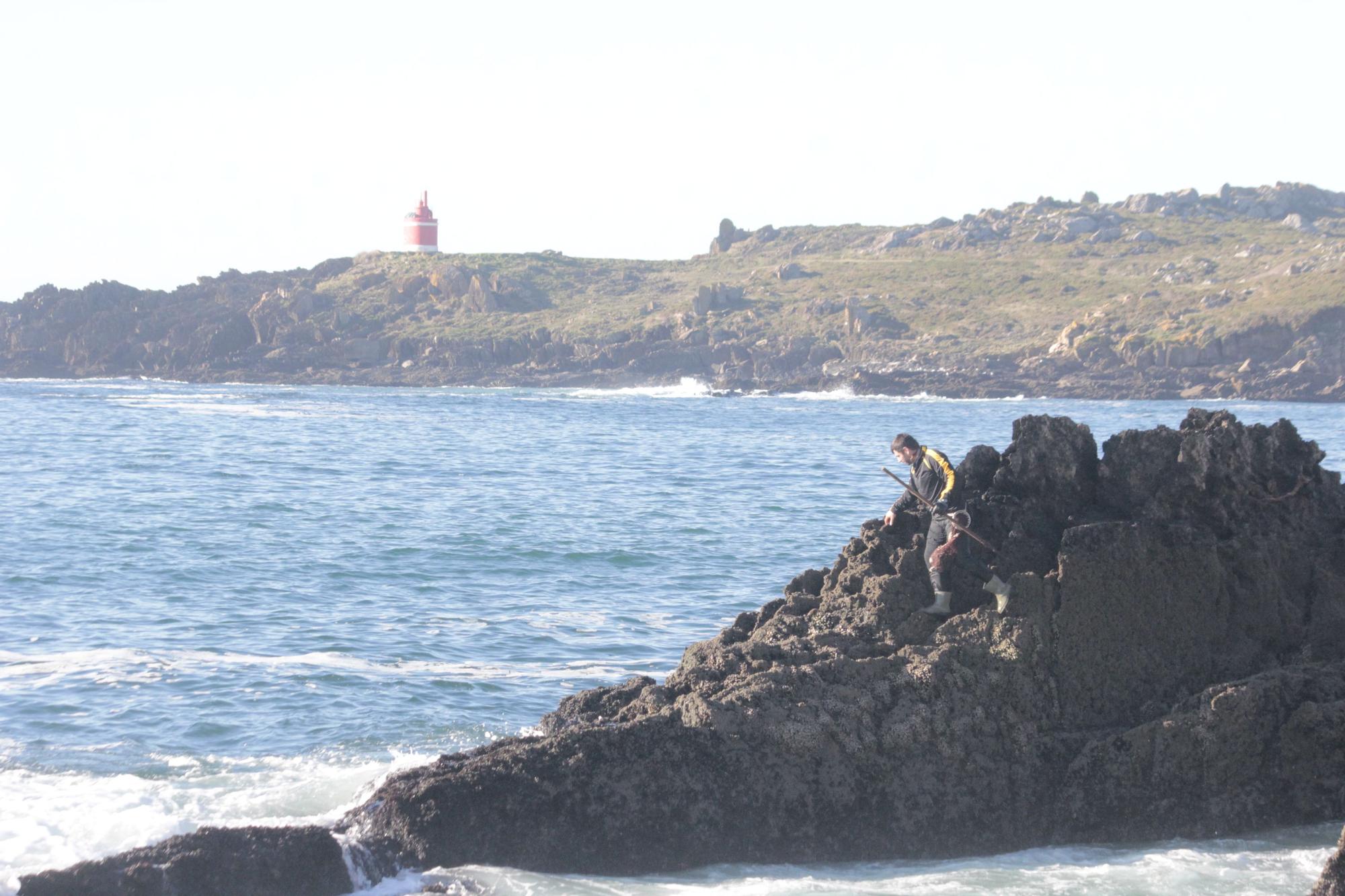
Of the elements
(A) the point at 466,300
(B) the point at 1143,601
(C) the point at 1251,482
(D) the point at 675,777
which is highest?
(A) the point at 466,300

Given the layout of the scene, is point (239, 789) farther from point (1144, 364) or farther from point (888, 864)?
point (1144, 364)

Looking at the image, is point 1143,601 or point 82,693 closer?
point 1143,601

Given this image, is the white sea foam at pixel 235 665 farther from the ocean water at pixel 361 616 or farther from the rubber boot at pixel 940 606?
the rubber boot at pixel 940 606

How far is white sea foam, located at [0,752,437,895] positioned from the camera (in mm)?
9602

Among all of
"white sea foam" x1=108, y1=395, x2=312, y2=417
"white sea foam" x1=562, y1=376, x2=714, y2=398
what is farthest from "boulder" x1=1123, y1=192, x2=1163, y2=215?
"white sea foam" x1=108, y1=395, x2=312, y2=417

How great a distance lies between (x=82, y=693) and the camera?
1338 centimetres

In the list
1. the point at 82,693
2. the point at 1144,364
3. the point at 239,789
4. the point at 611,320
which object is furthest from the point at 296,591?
the point at 611,320

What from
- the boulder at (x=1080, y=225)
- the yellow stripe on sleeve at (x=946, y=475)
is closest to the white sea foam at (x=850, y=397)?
the boulder at (x=1080, y=225)

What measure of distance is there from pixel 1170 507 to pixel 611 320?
399ft

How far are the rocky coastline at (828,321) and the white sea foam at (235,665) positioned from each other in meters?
77.2

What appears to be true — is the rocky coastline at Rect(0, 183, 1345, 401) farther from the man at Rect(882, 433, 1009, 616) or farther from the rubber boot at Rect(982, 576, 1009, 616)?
the rubber boot at Rect(982, 576, 1009, 616)

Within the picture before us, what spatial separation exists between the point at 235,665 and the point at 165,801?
169 inches

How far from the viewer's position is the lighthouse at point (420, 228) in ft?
498

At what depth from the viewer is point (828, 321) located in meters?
124
